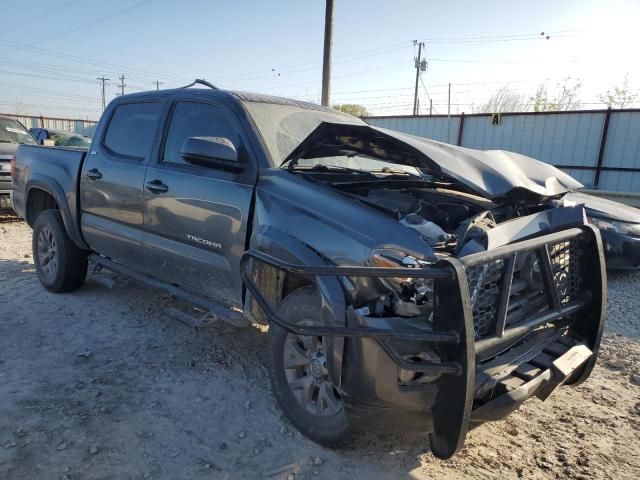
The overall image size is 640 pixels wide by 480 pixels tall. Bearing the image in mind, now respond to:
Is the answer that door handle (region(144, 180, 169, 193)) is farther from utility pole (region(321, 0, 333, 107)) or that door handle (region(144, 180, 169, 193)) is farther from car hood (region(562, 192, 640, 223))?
utility pole (region(321, 0, 333, 107))

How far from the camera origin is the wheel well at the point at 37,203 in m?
5.34

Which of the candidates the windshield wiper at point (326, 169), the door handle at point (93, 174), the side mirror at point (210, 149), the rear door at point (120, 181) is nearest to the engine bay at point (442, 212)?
the windshield wiper at point (326, 169)

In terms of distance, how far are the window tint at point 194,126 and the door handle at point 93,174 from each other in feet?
3.04

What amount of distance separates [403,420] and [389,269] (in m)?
0.73

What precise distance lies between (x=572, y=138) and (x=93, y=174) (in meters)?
12.8

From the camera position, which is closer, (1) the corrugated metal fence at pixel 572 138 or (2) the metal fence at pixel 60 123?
(1) the corrugated metal fence at pixel 572 138

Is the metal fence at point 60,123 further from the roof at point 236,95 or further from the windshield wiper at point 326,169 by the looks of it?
the windshield wiper at point 326,169

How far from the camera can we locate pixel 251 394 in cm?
326

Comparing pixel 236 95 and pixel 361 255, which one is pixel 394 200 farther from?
pixel 236 95

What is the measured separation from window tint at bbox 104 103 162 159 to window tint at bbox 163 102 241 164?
267 millimetres

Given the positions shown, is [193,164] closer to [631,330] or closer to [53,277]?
[53,277]

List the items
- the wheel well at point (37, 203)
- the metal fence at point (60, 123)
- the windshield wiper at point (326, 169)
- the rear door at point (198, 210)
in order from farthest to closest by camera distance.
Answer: the metal fence at point (60, 123)
the wheel well at point (37, 203)
the windshield wiper at point (326, 169)
the rear door at point (198, 210)

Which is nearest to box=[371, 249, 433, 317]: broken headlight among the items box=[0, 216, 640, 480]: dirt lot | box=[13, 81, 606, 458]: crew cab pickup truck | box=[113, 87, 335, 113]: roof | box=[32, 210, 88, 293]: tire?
box=[13, 81, 606, 458]: crew cab pickup truck

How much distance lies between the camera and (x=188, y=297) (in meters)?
3.53
